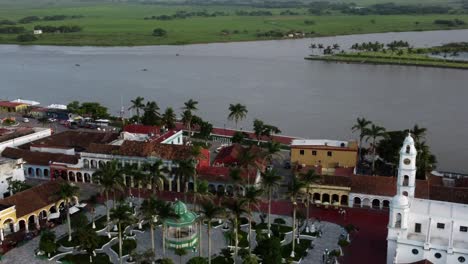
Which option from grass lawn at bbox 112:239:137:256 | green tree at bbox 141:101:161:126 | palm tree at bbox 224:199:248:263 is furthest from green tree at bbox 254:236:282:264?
green tree at bbox 141:101:161:126

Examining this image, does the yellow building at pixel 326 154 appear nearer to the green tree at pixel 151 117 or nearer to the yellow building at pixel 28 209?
the green tree at pixel 151 117

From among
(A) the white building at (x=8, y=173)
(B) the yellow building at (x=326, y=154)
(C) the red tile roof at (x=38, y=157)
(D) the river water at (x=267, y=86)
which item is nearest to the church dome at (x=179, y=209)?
(A) the white building at (x=8, y=173)

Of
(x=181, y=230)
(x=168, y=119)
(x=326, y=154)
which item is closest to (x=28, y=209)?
(x=181, y=230)

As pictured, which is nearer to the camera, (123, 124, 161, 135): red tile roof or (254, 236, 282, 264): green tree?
(254, 236, 282, 264): green tree

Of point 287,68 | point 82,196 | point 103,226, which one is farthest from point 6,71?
point 103,226

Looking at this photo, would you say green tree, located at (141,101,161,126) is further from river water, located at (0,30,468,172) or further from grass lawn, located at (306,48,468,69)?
grass lawn, located at (306,48,468,69)

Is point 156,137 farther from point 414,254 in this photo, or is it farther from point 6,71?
point 6,71
